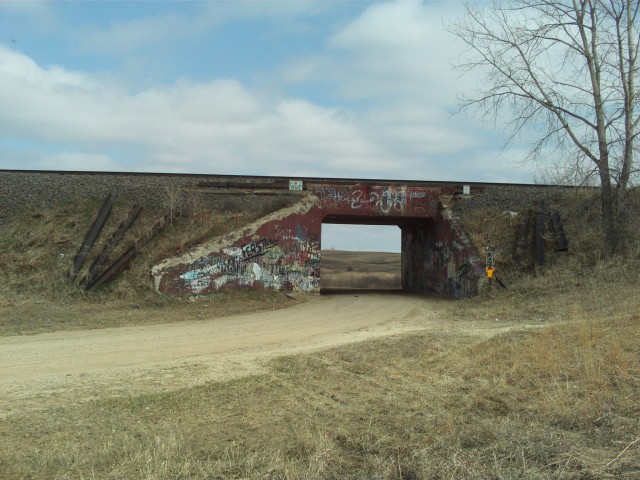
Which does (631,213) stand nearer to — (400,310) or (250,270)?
(400,310)

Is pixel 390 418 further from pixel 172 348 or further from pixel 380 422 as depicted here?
pixel 172 348

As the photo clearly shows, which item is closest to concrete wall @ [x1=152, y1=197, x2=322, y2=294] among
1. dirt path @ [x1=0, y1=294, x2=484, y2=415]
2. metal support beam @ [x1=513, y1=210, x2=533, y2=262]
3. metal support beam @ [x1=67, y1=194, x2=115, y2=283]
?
dirt path @ [x1=0, y1=294, x2=484, y2=415]

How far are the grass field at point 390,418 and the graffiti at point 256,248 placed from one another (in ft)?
29.4

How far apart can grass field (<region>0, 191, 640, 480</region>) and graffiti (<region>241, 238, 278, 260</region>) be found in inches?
352

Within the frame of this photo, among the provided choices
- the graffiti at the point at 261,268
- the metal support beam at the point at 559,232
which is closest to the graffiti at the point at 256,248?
the graffiti at the point at 261,268

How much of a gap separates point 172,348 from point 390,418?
6.09 m

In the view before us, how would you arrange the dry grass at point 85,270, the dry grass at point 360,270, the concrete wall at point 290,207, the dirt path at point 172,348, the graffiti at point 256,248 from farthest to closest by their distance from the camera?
1. the dry grass at point 360,270
2. the concrete wall at point 290,207
3. the graffiti at point 256,248
4. the dry grass at point 85,270
5. the dirt path at point 172,348

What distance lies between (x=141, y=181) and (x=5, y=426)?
16229 millimetres

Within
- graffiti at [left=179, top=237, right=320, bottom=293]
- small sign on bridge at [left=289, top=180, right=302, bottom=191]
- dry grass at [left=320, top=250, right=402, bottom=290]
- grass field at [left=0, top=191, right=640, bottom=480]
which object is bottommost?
dry grass at [left=320, top=250, right=402, bottom=290]

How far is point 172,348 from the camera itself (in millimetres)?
11078

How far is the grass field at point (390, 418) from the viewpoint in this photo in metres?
4.70

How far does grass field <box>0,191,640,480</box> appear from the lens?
470 centimetres

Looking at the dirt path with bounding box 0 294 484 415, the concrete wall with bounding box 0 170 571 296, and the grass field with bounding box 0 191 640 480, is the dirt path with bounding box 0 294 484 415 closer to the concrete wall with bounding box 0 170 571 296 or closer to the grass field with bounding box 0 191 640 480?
the grass field with bounding box 0 191 640 480

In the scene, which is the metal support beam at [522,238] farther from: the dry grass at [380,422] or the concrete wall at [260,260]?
the dry grass at [380,422]
